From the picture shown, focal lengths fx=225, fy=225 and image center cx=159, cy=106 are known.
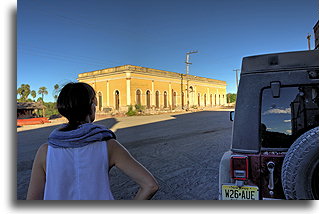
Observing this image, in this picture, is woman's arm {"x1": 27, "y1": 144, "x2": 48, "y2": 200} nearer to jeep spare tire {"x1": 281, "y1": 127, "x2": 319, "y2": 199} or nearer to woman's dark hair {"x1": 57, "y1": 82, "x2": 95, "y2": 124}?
woman's dark hair {"x1": 57, "y1": 82, "x2": 95, "y2": 124}

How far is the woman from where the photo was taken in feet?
2.98

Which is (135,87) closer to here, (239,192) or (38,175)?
(239,192)

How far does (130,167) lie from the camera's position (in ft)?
3.12

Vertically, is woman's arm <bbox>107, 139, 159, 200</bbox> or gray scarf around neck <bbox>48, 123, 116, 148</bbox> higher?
gray scarf around neck <bbox>48, 123, 116, 148</bbox>

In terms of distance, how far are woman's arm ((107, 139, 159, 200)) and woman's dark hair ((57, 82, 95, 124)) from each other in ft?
0.60

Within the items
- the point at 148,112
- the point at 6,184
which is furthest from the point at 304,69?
the point at 148,112

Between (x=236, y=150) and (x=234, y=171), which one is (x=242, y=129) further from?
(x=234, y=171)

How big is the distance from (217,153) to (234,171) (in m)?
3.46

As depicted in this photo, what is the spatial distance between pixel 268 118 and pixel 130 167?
0.87 m

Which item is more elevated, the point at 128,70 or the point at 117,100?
the point at 128,70

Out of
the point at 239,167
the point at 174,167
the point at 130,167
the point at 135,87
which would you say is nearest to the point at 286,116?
the point at 239,167

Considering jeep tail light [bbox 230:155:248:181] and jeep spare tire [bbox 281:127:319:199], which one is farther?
jeep tail light [bbox 230:155:248:181]

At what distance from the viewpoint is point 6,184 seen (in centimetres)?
223

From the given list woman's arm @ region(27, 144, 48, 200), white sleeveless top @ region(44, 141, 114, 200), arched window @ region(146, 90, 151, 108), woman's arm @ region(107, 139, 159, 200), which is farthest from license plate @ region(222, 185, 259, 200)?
arched window @ region(146, 90, 151, 108)
